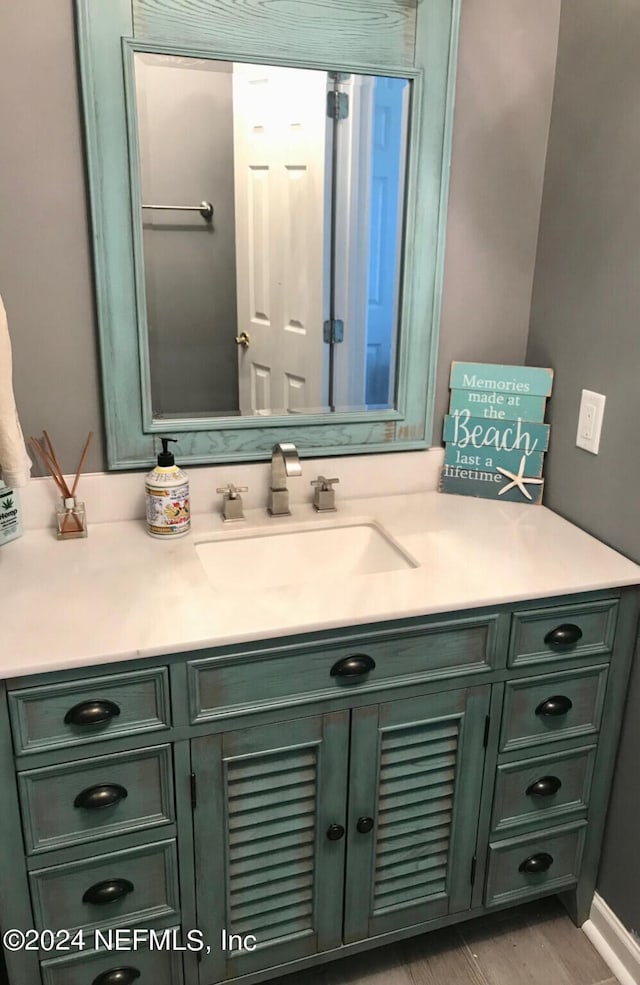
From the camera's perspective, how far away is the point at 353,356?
176cm

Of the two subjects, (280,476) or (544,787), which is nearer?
(544,787)

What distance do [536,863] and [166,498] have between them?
1086 millimetres

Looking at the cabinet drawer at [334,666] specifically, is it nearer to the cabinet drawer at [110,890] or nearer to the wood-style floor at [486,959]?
the cabinet drawer at [110,890]

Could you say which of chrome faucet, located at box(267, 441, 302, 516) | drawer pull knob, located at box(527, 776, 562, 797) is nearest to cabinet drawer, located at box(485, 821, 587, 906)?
drawer pull knob, located at box(527, 776, 562, 797)

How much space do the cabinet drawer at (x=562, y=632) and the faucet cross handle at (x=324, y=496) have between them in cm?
51

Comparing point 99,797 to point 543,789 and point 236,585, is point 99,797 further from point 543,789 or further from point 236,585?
point 543,789

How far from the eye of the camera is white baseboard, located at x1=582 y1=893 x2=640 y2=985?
1599 millimetres

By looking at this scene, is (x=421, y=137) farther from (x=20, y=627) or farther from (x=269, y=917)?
(x=269, y=917)

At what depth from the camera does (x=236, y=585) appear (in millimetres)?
1500

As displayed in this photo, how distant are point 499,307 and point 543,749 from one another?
99cm

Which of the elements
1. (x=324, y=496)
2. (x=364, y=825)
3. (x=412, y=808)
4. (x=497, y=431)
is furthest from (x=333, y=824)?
(x=497, y=431)

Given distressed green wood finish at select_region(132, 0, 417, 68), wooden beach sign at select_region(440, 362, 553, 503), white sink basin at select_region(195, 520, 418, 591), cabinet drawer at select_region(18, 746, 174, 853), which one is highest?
distressed green wood finish at select_region(132, 0, 417, 68)

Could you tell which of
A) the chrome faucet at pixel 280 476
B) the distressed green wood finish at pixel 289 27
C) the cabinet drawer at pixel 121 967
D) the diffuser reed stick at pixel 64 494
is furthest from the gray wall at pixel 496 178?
the cabinet drawer at pixel 121 967

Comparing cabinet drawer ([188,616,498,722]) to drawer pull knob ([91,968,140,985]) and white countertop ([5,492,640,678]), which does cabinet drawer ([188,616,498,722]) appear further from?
drawer pull knob ([91,968,140,985])
